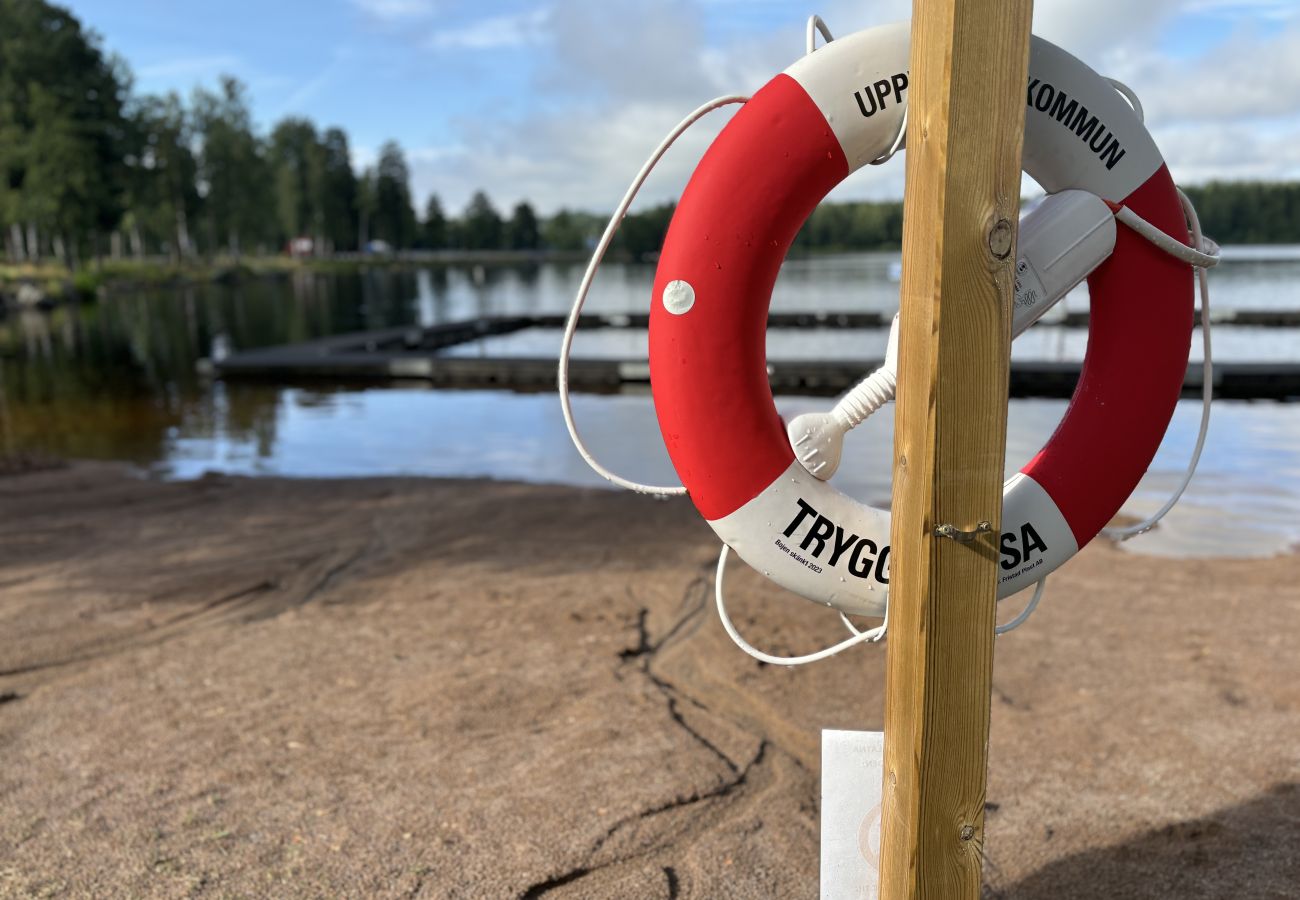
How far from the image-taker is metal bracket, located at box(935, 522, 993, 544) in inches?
53.9

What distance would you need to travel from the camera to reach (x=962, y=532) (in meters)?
1.37

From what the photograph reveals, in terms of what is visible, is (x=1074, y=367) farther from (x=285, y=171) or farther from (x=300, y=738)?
(x=285, y=171)

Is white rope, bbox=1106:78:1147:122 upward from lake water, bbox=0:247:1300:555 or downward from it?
upward

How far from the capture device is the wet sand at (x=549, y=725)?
2.21 metres

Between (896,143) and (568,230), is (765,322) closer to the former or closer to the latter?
(896,143)

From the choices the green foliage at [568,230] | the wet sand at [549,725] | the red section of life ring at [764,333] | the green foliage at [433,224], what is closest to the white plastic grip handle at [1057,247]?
the red section of life ring at [764,333]

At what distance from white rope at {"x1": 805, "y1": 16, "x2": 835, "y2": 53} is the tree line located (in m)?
10.2

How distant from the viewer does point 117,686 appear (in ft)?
10.3

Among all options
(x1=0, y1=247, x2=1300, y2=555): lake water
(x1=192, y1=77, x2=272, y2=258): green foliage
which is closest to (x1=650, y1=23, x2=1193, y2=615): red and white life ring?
(x1=0, y1=247, x2=1300, y2=555): lake water

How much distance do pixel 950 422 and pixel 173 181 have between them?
49.1 m

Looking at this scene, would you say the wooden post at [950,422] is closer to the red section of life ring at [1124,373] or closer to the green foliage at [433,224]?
the red section of life ring at [1124,373]

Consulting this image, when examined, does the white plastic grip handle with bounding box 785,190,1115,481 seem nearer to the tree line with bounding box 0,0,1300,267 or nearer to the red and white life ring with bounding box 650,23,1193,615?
the red and white life ring with bounding box 650,23,1193,615

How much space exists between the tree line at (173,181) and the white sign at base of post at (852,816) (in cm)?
1067

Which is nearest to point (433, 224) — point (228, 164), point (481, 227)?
point (481, 227)
